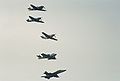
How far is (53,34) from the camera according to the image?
214 centimetres

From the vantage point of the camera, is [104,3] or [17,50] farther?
[104,3]

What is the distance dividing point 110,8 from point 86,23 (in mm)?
200

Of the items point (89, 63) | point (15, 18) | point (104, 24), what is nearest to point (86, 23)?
point (104, 24)

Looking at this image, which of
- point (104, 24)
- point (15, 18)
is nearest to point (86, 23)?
point (104, 24)

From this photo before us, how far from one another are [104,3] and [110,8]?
2.1 inches

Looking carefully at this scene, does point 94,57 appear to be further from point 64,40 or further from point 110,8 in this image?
point 110,8

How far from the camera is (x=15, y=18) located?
7.06ft

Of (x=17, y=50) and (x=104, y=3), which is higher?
(x=104, y=3)

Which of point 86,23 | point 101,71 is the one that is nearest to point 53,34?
point 86,23

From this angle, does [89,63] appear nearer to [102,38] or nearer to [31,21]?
[102,38]

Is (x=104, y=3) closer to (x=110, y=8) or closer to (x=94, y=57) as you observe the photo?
(x=110, y=8)

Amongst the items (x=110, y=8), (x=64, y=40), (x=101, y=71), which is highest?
(x=110, y=8)

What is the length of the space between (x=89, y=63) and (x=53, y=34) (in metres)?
0.30

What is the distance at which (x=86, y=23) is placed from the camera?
2211mm
